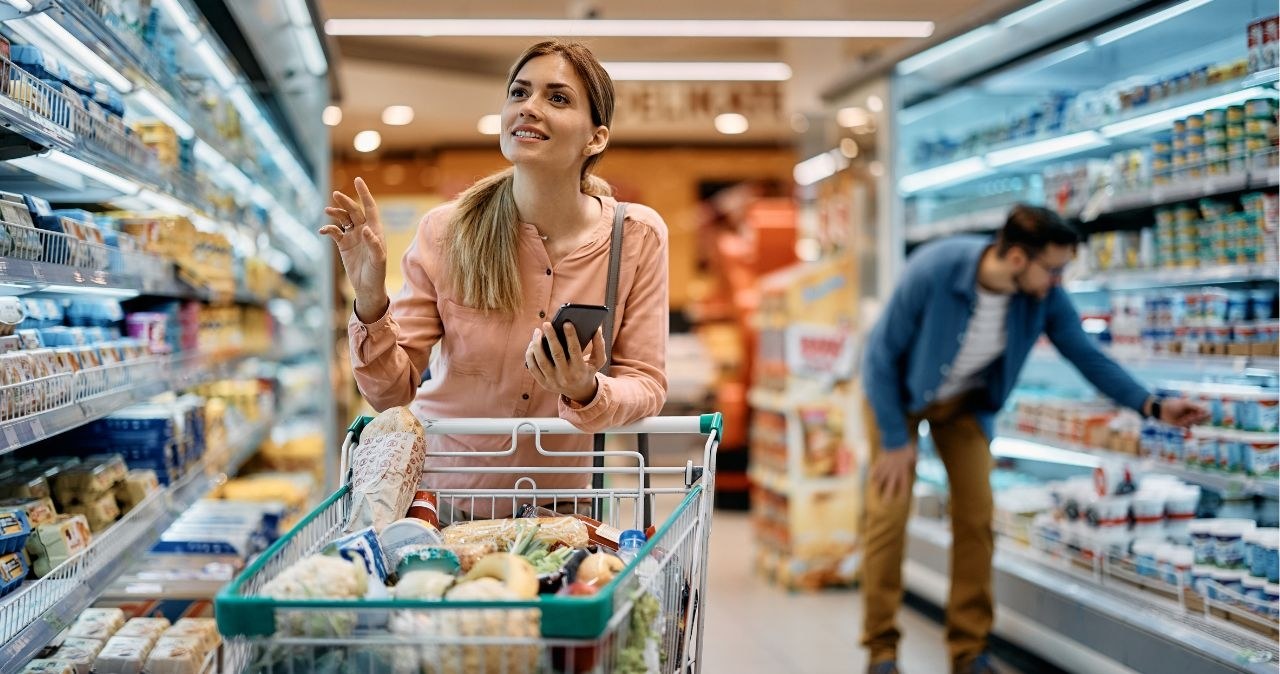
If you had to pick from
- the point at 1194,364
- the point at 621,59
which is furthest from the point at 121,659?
the point at 621,59

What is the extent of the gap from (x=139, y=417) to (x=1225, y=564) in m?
2.99

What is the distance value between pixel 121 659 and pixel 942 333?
2.54m

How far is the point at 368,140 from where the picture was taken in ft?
50.1

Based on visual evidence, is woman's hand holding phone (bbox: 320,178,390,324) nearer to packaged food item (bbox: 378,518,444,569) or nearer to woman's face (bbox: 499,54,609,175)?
woman's face (bbox: 499,54,609,175)

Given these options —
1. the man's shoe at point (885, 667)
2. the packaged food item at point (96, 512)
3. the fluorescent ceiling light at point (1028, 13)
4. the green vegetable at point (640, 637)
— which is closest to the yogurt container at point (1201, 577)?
the man's shoe at point (885, 667)

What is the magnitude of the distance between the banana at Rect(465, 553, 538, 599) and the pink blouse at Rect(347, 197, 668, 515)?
671 millimetres

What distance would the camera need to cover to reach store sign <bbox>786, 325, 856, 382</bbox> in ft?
19.3

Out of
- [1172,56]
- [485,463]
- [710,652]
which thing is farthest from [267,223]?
[1172,56]

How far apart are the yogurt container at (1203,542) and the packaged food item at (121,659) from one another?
2.81 meters

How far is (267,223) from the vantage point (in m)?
5.06

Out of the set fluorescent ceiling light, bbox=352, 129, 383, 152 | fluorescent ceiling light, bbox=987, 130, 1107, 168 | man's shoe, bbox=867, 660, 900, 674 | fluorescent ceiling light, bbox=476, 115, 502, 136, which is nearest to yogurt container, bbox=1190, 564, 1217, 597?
man's shoe, bbox=867, 660, 900, 674

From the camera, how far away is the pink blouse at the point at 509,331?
2.25 m

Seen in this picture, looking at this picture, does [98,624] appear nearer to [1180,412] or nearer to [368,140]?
[1180,412]

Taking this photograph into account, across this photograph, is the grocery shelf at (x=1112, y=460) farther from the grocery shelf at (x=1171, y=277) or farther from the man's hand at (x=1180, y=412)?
the grocery shelf at (x=1171, y=277)
